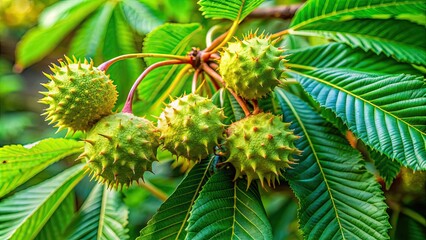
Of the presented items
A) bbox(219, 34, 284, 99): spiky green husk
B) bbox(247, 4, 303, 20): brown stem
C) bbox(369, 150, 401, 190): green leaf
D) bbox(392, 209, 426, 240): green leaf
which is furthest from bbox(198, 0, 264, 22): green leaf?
bbox(392, 209, 426, 240): green leaf

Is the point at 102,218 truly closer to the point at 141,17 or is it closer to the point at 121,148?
→ the point at 121,148

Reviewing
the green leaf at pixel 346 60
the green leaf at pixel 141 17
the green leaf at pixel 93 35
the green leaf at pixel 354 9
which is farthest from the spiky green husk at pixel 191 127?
the green leaf at pixel 93 35

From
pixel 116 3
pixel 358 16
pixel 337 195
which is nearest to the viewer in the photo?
pixel 337 195

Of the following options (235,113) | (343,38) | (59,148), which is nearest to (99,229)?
(59,148)

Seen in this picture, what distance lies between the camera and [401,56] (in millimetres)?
1507

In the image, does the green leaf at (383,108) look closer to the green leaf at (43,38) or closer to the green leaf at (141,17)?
the green leaf at (141,17)

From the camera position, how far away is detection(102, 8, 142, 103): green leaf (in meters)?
2.06

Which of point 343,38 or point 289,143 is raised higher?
point 343,38

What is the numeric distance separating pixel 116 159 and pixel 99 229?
0.57 m

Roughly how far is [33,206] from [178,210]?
0.68 metres

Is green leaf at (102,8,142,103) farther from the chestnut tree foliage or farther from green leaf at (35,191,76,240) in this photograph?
green leaf at (35,191,76,240)

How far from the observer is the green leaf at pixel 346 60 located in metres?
1.56

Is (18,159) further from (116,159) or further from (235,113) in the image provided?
(235,113)

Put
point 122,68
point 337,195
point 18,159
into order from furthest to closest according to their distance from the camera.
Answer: point 122,68, point 18,159, point 337,195
